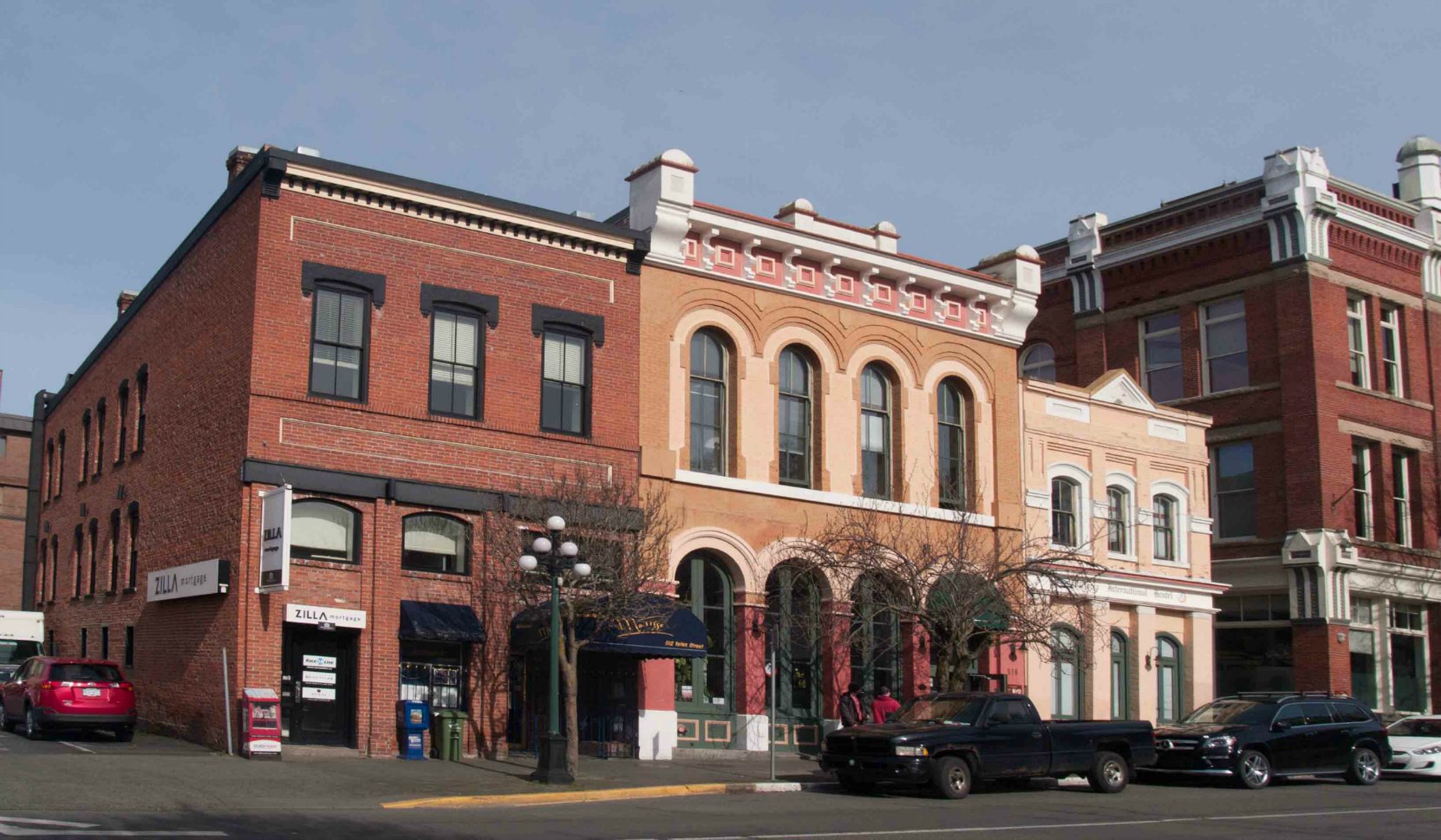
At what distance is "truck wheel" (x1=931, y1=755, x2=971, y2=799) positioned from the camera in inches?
827

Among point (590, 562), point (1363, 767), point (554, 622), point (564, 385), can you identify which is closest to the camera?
point (554, 622)

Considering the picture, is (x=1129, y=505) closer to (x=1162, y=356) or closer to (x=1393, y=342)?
(x=1162, y=356)

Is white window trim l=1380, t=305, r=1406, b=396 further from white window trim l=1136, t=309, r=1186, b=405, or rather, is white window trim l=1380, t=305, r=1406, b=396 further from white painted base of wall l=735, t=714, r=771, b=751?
white painted base of wall l=735, t=714, r=771, b=751

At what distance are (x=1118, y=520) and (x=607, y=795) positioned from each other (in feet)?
61.9

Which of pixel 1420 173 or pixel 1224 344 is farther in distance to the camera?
pixel 1420 173

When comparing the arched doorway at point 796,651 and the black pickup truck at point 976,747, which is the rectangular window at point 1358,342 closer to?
the arched doorway at point 796,651

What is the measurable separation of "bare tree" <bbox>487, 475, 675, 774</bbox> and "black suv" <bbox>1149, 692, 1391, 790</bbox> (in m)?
8.87

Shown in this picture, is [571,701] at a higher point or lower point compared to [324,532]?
lower

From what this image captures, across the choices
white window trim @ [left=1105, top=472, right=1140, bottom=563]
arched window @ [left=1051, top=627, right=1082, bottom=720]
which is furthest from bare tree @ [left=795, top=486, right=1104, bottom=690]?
white window trim @ [left=1105, top=472, right=1140, bottom=563]

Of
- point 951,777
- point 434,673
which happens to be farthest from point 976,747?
point 434,673

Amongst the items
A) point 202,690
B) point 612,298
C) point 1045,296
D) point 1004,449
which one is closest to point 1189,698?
point 1004,449

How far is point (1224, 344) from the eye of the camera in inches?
1622

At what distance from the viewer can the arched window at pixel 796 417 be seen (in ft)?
100

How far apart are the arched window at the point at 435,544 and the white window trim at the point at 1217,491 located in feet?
75.4
